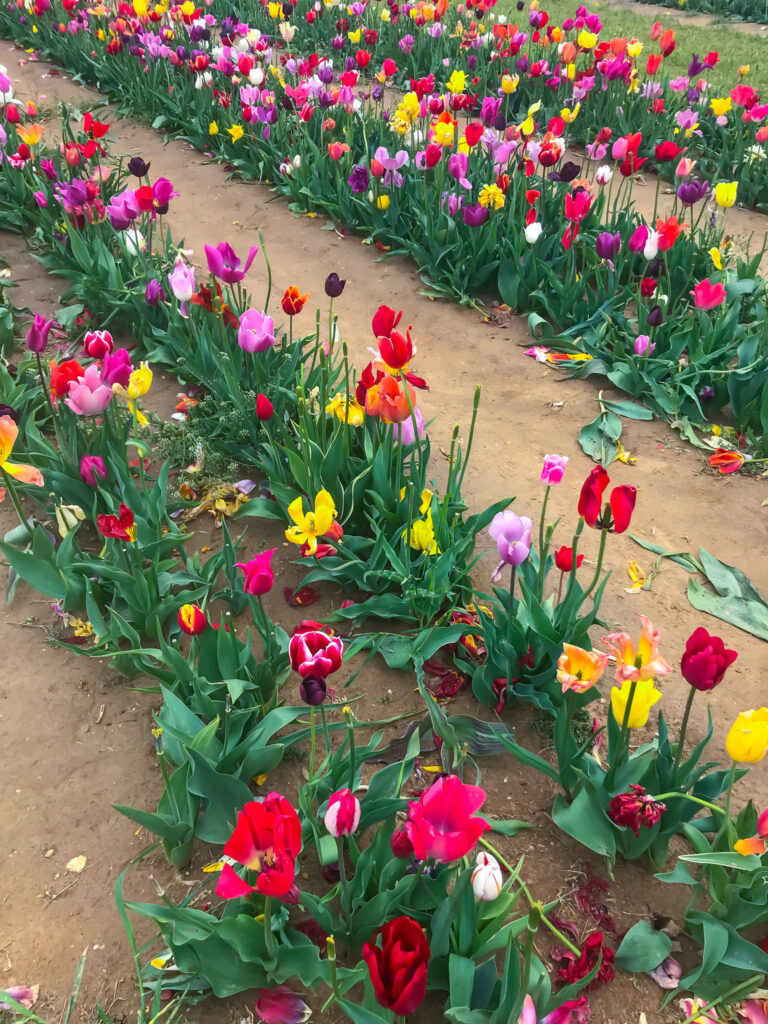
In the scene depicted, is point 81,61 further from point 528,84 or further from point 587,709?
point 587,709

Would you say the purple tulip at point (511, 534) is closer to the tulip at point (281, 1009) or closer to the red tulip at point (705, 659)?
the red tulip at point (705, 659)

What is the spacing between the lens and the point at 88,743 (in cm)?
207

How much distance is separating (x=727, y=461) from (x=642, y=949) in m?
2.10

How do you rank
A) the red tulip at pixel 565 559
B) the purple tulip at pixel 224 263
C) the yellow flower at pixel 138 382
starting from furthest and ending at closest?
the purple tulip at pixel 224 263
the yellow flower at pixel 138 382
the red tulip at pixel 565 559

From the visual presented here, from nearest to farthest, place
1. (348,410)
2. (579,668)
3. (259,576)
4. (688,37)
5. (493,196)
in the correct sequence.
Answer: (579,668), (259,576), (348,410), (493,196), (688,37)

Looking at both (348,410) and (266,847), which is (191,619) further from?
(348,410)

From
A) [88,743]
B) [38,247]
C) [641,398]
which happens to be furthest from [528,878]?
[38,247]

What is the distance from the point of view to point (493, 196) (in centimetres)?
417

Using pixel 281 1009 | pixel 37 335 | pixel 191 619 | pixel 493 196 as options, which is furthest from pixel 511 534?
pixel 493 196

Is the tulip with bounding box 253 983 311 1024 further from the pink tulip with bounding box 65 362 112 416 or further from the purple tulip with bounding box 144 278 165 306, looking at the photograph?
the purple tulip with bounding box 144 278 165 306

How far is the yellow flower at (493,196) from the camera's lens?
4148 millimetres

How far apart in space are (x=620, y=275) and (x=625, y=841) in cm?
315

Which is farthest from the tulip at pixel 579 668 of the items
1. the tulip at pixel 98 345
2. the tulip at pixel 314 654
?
the tulip at pixel 98 345

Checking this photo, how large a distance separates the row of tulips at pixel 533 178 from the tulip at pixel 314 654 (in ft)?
8.17
